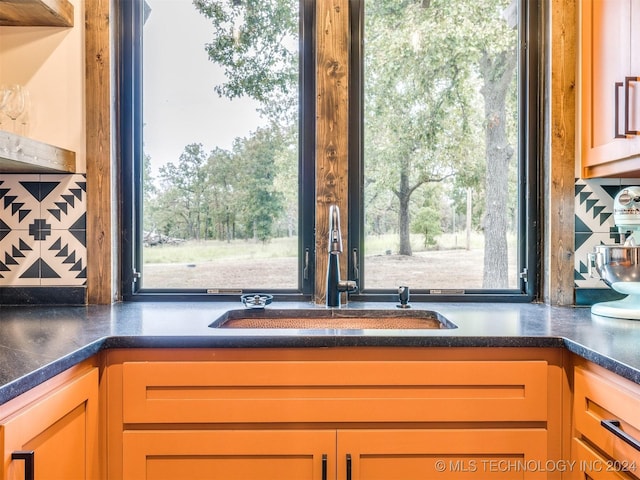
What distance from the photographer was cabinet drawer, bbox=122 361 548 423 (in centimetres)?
134

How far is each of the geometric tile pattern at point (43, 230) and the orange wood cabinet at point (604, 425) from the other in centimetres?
179

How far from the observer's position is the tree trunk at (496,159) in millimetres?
2029

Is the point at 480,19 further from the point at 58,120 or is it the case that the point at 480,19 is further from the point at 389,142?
the point at 58,120

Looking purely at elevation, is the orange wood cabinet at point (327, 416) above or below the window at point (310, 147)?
below

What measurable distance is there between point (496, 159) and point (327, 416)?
1312 mm

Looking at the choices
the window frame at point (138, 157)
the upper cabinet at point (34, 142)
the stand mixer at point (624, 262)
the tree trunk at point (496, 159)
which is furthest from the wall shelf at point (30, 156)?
the stand mixer at point (624, 262)

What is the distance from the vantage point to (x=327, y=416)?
1338mm

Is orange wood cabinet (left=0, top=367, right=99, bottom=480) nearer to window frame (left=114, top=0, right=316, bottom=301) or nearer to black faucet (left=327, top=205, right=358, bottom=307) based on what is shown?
Answer: window frame (left=114, top=0, right=316, bottom=301)

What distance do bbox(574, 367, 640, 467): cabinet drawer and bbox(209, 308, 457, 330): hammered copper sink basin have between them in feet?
1.97

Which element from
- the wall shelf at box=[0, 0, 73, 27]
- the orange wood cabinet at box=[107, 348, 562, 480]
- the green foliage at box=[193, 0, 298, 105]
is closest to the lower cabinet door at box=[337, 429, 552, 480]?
the orange wood cabinet at box=[107, 348, 562, 480]

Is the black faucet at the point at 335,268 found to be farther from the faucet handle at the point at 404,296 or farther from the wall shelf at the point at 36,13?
the wall shelf at the point at 36,13

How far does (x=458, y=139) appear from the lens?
2025mm

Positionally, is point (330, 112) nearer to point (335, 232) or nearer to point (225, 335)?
point (335, 232)

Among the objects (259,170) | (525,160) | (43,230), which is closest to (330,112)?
(259,170)
